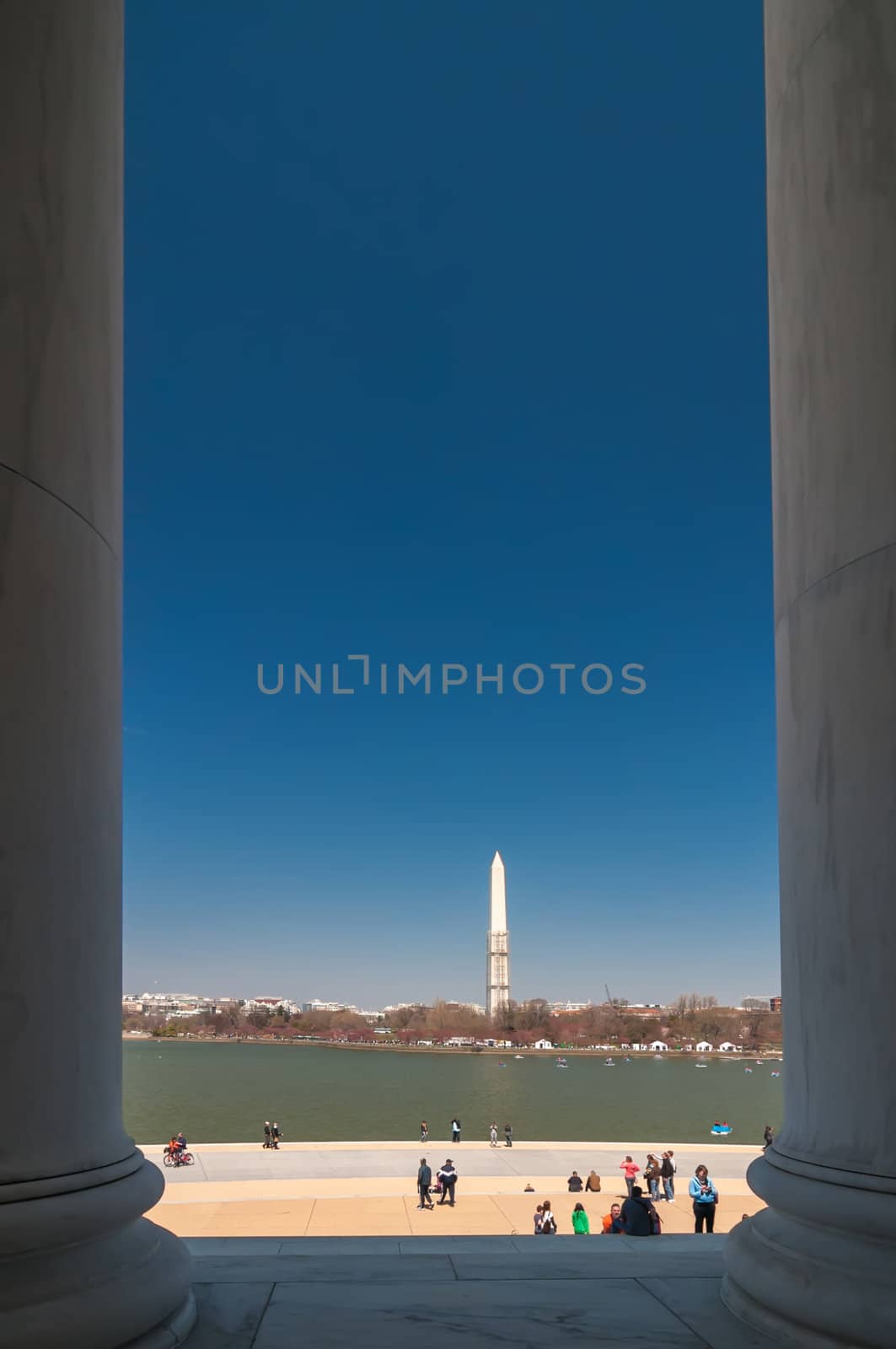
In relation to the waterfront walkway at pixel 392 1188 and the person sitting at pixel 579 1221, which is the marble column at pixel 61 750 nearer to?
the waterfront walkway at pixel 392 1188

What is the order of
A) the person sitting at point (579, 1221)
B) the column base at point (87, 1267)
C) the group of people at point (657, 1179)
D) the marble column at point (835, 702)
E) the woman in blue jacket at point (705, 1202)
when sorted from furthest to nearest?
the group of people at point (657, 1179) → the person sitting at point (579, 1221) → the woman in blue jacket at point (705, 1202) → the marble column at point (835, 702) → the column base at point (87, 1267)

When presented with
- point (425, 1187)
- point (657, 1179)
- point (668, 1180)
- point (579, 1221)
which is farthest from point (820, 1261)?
point (657, 1179)

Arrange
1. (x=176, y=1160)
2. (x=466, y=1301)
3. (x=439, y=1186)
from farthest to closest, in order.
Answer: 1. (x=176, y=1160)
2. (x=439, y=1186)
3. (x=466, y=1301)

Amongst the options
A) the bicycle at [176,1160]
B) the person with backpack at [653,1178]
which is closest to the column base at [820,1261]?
the person with backpack at [653,1178]

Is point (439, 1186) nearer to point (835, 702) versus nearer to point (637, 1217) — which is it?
point (637, 1217)

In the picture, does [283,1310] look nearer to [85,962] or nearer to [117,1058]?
[117,1058]

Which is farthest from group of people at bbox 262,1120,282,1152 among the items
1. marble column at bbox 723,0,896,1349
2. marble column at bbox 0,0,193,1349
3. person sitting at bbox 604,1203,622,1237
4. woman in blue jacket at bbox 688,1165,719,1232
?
marble column at bbox 723,0,896,1349
